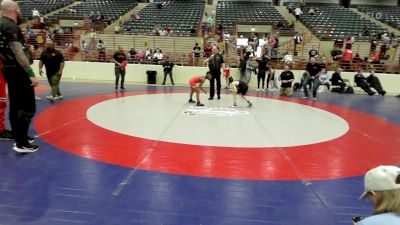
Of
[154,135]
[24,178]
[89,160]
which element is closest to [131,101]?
[154,135]

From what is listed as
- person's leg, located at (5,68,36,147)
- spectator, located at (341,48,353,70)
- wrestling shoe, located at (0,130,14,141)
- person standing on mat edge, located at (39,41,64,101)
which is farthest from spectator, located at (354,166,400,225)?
spectator, located at (341,48,353,70)

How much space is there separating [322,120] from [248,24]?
15355 millimetres

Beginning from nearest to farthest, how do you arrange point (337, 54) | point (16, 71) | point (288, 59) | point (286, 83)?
point (16, 71) < point (286, 83) < point (288, 59) < point (337, 54)

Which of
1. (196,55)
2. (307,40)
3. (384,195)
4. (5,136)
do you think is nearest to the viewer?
(384,195)

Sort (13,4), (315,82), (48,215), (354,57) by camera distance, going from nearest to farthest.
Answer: (48,215)
(13,4)
(315,82)
(354,57)

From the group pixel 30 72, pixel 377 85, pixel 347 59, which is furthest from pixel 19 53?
pixel 347 59

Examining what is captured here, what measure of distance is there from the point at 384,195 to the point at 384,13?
29.2 meters

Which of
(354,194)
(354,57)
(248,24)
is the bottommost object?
(354,194)

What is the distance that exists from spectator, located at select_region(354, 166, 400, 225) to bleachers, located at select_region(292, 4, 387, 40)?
1978cm

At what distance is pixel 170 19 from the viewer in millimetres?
23500

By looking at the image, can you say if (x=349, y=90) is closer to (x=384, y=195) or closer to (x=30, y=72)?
(x=30, y=72)

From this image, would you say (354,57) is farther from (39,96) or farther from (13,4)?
(13,4)

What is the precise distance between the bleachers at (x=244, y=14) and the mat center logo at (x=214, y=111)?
13.3 m

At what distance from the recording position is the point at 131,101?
9984 mm
